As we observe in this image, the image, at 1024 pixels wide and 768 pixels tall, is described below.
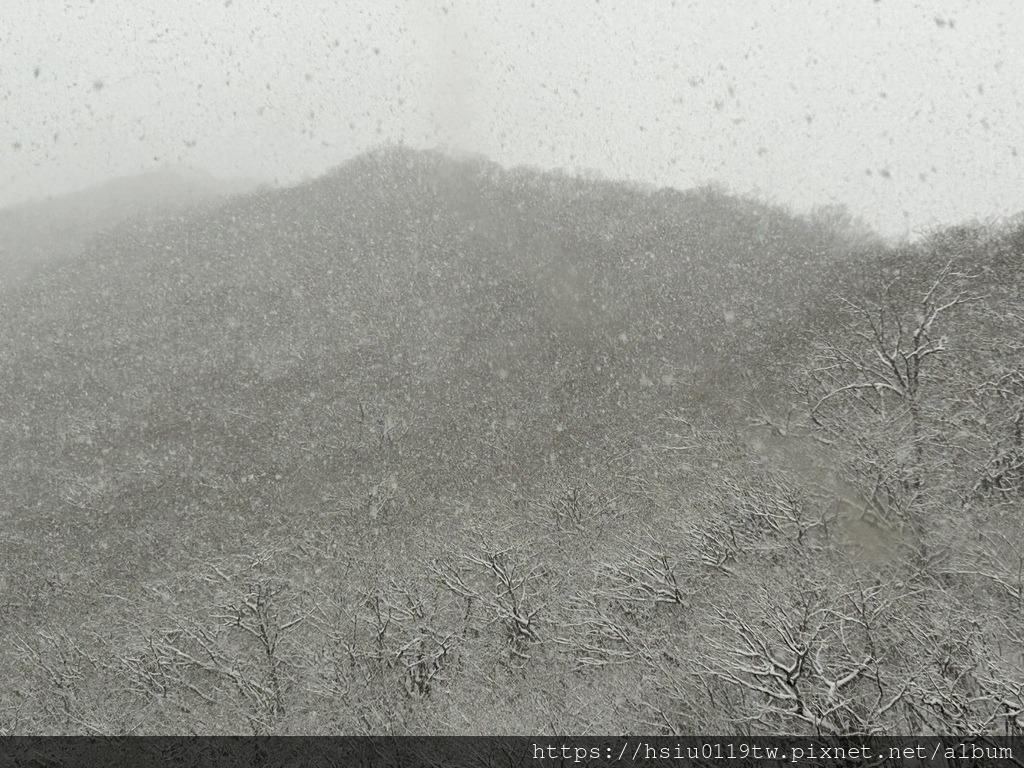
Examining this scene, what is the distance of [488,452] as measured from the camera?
29.7 meters

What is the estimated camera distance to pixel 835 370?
2478 centimetres

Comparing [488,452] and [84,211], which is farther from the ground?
[84,211]

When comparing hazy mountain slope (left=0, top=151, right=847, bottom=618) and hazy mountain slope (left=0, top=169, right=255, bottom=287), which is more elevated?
hazy mountain slope (left=0, top=169, right=255, bottom=287)

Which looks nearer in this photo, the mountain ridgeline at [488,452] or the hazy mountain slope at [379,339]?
the mountain ridgeline at [488,452]

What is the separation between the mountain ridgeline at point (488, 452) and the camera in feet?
50.8

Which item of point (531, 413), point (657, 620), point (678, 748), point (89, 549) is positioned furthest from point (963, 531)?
point (89, 549)

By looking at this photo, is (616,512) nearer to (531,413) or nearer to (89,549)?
(531,413)

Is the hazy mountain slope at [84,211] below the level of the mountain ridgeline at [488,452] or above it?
above

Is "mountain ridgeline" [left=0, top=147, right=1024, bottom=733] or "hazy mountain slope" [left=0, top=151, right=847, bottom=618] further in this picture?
"hazy mountain slope" [left=0, top=151, right=847, bottom=618]

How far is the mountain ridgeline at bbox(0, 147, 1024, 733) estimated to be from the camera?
15492mm

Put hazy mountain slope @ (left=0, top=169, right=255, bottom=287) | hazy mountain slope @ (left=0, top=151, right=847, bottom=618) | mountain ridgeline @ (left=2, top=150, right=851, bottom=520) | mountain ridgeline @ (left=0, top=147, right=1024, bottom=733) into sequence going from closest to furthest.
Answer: mountain ridgeline @ (left=0, top=147, right=1024, bottom=733)
hazy mountain slope @ (left=0, top=151, right=847, bottom=618)
mountain ridgeline @ (left=2, top=150, right=851, bottom=520)
hazy mountain slope @ (left=0, top=169, right=255, bottom=287)

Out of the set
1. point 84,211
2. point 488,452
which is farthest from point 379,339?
point 84,211

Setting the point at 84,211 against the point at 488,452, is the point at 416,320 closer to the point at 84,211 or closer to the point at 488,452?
the point at 488,452

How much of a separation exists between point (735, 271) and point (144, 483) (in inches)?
1349
